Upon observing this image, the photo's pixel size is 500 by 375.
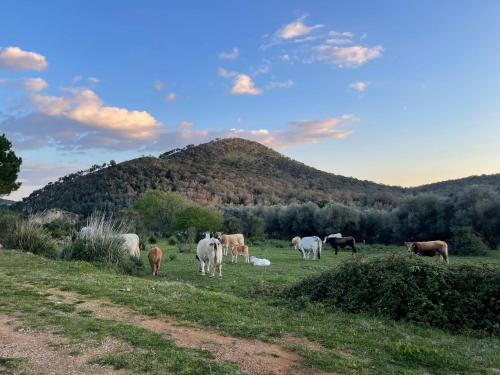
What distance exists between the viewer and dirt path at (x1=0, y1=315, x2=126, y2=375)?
5332mm

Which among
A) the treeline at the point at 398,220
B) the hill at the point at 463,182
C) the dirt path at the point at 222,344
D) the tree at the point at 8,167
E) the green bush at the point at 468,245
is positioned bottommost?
the dirt path at the point at 222,344

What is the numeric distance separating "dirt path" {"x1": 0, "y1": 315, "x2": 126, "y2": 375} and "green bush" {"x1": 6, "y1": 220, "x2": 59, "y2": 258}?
1357cm

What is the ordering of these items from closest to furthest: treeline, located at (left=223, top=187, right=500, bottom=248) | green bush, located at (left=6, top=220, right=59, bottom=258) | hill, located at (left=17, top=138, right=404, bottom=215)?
green bush, located at (left=6, top=220, right=59, bottom=258)
treeline, located at (left=223, top=187, right=500, bottom=248)
hill, located at (left=17, top=138, right=404, bottom=215)

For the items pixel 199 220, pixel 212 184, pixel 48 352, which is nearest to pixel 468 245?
pixel 199 220

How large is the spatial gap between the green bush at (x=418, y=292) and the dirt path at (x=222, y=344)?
353cm

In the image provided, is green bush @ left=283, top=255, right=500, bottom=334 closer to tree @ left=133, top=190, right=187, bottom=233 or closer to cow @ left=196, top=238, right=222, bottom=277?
cow @ left=196, top=238, right=222, bottom=277

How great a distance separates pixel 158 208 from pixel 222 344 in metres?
54.4

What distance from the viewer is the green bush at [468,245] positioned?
31053mm

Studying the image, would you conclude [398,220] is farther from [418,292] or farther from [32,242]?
[418,292]

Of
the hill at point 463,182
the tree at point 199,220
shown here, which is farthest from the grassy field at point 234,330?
the hill at point 463,182

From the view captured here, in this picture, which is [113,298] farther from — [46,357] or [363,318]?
[363,318]

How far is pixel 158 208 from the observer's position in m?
59.7

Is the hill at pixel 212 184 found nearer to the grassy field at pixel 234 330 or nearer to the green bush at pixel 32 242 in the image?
the green bush at pixel 32 242

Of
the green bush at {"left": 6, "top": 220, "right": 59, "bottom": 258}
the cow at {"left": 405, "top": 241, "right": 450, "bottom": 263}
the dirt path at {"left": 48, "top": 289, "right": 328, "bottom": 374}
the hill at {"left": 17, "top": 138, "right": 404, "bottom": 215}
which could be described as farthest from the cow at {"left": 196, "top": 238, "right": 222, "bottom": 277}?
the hill at {"left": 17, "top": 138, "right": 404, "bottom": 215}
